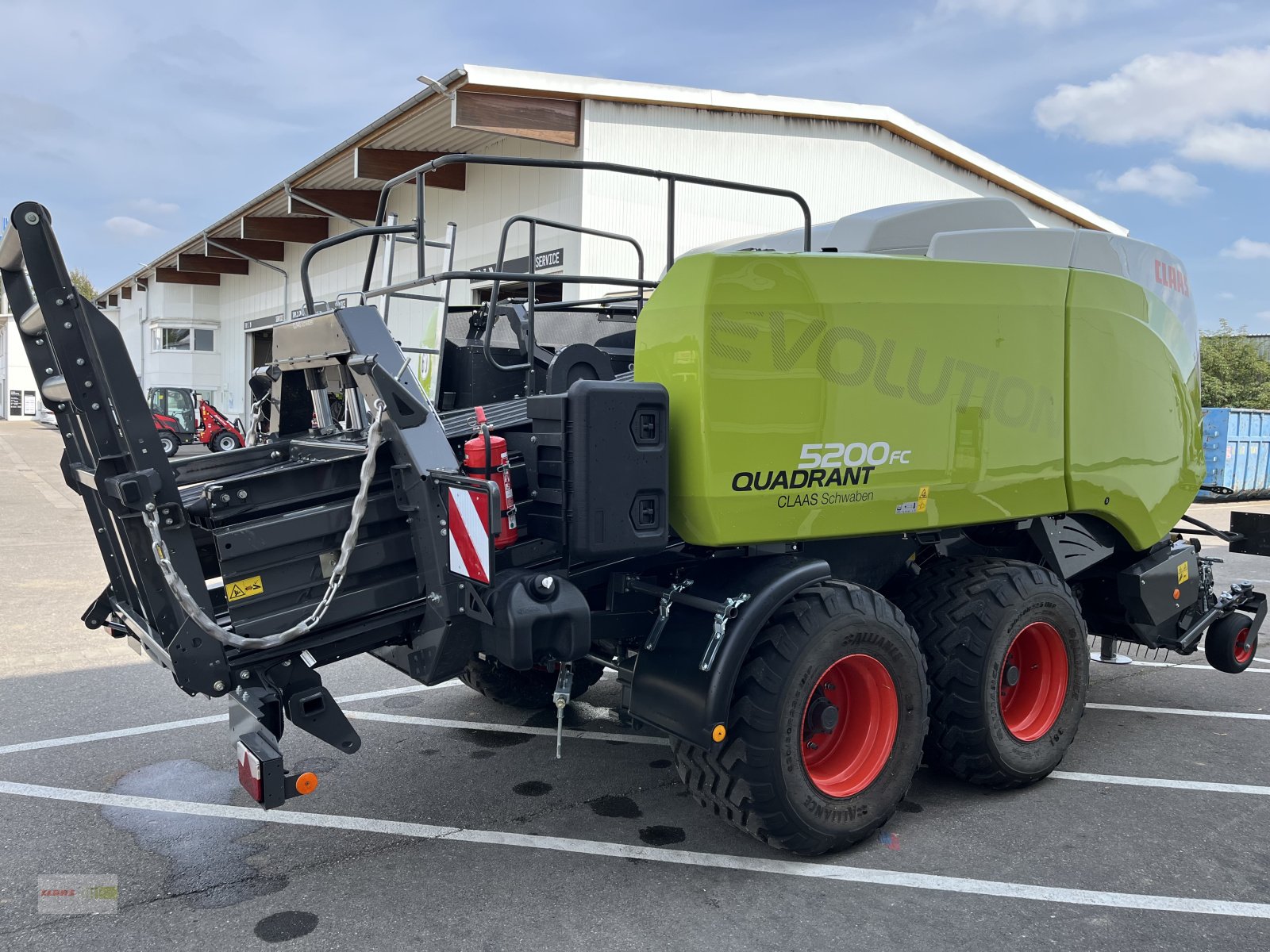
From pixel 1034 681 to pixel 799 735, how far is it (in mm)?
1611

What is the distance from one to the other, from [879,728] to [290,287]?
1078 inches

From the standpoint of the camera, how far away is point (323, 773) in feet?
14.4

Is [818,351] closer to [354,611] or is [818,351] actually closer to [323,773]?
[354,611]

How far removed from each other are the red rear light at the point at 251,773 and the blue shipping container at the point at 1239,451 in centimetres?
1792

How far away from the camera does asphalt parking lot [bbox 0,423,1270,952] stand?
312 centimetres

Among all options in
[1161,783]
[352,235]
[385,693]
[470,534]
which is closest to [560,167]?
[352,235]

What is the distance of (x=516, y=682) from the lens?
17.1 feet

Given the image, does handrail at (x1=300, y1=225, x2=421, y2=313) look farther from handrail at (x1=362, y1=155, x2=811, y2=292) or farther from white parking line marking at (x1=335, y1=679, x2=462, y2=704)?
white parking line marking at (x1=335, y1=679, x2=462, y2=704)

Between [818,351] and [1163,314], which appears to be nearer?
[818,351]

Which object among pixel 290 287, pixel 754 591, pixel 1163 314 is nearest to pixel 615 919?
pixel 754 591

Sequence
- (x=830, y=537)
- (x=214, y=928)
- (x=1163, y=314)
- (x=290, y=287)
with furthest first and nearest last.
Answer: (x=290, y=287) → (x=1163, y=314) → (x=830, y=537) → (x=214, y=928)

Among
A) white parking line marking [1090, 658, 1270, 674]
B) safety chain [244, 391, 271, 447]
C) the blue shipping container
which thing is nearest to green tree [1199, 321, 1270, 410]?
the blue shipping container

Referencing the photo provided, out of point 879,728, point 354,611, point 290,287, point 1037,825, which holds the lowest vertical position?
point 1037,825

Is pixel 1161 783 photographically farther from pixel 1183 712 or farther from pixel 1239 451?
pixel 1239 451
